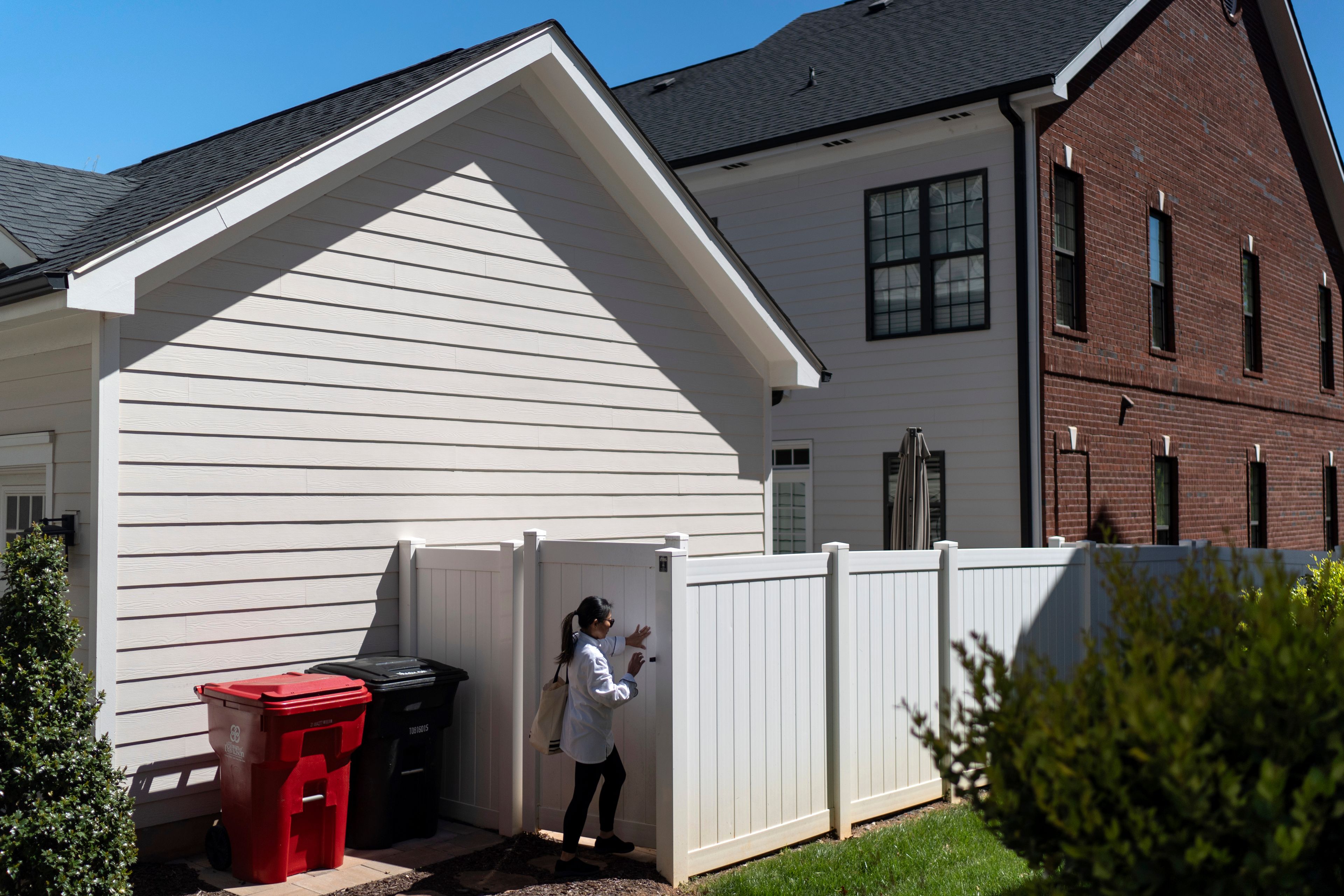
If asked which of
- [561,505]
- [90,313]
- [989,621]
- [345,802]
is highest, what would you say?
[90,313]

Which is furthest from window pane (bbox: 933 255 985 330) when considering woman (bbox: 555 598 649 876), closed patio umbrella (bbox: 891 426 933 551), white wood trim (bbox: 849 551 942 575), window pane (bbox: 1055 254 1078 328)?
woman (bbox: 555 598 649 876)

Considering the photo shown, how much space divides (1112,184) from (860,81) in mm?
3614

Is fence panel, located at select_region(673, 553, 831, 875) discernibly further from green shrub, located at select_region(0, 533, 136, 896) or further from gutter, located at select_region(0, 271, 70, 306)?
gutter, located at select_region(0, 271, 70, 306)

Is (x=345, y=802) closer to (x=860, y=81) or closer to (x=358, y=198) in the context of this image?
(x=358, y=198)

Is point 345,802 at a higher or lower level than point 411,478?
lower

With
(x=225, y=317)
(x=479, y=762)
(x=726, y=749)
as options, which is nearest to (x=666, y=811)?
(x=726, y=749)

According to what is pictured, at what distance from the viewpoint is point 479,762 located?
794cm

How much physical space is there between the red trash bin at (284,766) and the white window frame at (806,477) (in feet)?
28.9

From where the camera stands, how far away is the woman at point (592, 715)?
676cm

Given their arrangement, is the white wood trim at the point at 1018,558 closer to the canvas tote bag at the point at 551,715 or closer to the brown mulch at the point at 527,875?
the canvas tote bag at the point at 551,715

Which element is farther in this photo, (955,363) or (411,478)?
(955,363)

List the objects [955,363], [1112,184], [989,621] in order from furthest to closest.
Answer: [1112,184] < [955,363] < [989,621]

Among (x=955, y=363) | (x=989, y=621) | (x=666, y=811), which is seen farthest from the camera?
(x=955, y=363)

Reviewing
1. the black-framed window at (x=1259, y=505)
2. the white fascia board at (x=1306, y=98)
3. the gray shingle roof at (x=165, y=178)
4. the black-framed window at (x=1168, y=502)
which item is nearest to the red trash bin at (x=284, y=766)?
the gray shingle roof at (x=165, y=178)
